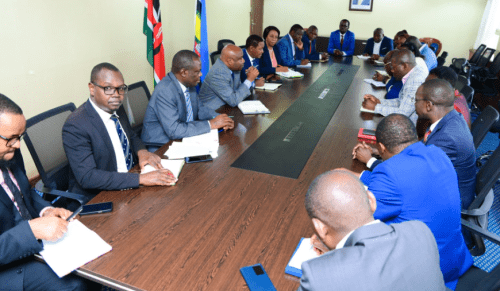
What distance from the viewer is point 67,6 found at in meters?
3.46

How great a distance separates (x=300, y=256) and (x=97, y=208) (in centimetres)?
98

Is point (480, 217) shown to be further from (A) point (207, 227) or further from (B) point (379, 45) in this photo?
(B) point (379, 45)

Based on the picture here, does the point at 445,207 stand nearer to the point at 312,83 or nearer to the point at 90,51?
the point at 312,83

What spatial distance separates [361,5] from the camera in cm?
860

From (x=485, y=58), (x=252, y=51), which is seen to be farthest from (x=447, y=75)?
(x=485, y=58)

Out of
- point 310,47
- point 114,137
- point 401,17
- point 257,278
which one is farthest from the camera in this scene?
point 401,17

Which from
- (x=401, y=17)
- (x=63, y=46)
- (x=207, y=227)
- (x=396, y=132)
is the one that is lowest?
(x=207, y=227)

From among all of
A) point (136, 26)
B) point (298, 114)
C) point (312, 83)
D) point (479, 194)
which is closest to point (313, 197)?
point (479, 194)

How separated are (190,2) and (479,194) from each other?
513 cm

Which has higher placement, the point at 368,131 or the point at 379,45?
the point at 379,45

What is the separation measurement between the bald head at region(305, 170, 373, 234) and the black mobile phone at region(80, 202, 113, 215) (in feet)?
3.36

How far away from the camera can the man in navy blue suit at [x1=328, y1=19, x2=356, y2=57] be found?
6.61 m

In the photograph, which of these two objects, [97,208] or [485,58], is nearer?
[97,208]

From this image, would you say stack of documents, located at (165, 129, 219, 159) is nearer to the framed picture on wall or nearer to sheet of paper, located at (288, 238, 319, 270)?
sheet of paper, located at (288, 238, 319, 270)
